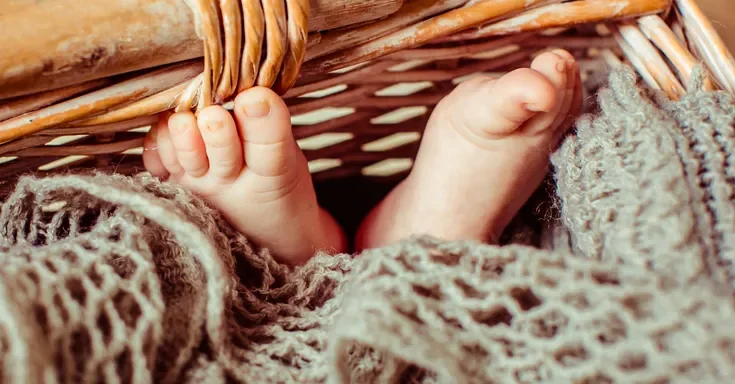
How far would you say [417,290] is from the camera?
13.8 inches

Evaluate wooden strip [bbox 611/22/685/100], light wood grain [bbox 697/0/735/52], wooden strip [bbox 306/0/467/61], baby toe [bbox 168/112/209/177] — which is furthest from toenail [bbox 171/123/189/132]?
light wood grain [bbox 697/0/735/52]

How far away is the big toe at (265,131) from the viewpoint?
421mm

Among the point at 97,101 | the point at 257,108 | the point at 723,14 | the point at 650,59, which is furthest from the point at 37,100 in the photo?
the point at 723,14

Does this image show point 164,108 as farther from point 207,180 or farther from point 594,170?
point 594,170

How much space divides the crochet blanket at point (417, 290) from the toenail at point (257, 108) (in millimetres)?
86

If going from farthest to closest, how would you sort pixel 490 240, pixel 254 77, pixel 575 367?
pixel 490 240
pixel 254 77
pixel 575 367

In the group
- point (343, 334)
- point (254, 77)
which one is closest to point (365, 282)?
point (343, 334)

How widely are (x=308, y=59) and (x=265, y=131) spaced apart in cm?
8

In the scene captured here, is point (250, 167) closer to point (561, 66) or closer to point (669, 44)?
point (561, 66)

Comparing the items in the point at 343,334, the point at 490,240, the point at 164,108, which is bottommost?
the point at 490,240

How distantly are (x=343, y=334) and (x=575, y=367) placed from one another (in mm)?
123

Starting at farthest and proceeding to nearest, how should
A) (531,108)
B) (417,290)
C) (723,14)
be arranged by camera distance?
(723,14)
(531,108)
(417,290)

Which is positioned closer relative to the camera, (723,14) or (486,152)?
(486,152)

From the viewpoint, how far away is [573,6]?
51 centimetres
